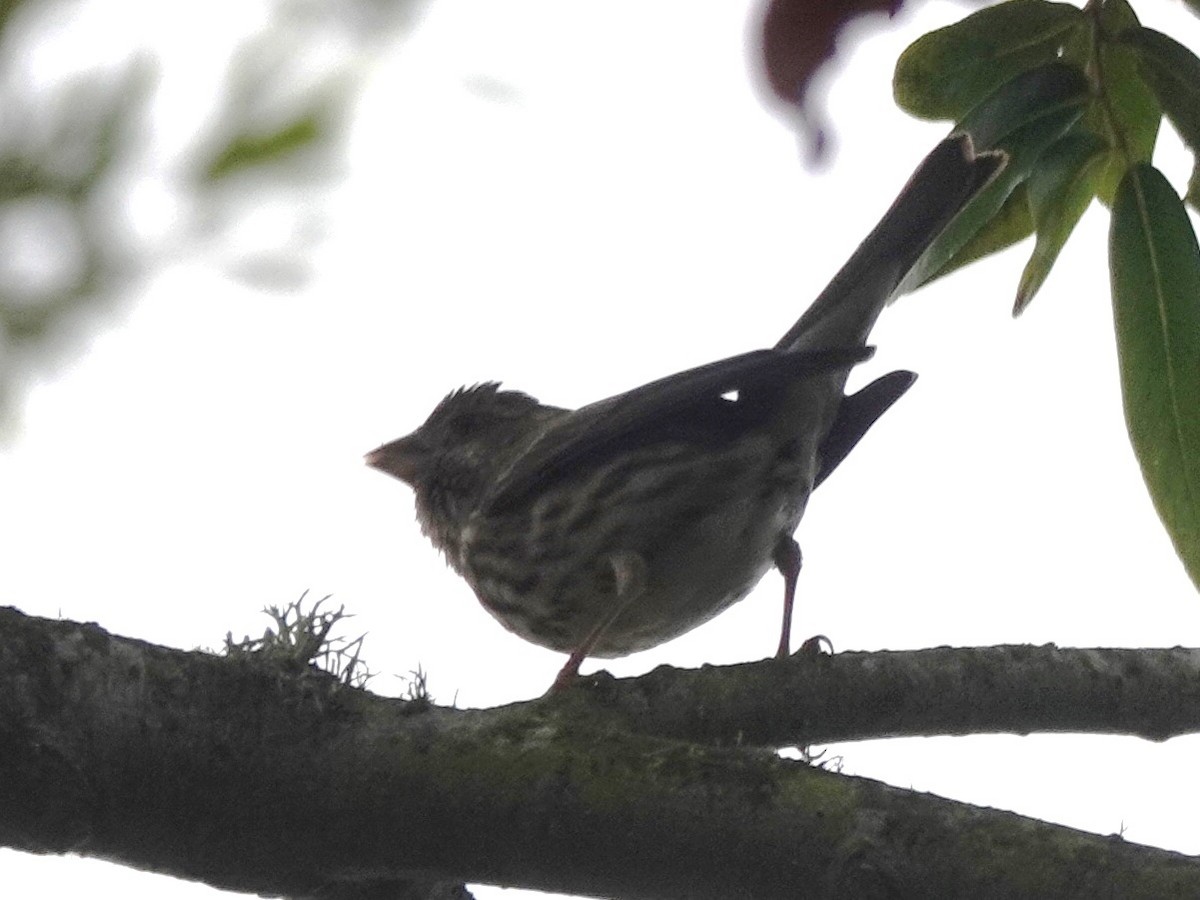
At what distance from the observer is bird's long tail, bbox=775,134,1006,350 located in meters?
4.42

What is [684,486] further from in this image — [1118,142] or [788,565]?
[1118,142]

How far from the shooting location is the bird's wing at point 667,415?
4941 millimetres

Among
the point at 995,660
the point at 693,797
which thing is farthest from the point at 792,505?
the point at 693,797

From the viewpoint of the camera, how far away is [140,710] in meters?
2.71

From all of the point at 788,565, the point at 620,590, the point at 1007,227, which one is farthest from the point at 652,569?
the point at 1007,227

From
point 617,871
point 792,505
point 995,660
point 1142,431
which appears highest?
point 792,505

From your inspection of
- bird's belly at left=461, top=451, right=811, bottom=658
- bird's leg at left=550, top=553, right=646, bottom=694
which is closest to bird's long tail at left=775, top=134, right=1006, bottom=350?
bird's belly at left=461, top=451, right=811, bottom=658

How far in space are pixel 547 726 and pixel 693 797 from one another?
288 mm

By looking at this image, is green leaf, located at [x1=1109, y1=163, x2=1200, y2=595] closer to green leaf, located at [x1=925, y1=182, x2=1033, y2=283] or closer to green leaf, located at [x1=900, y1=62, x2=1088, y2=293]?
green leaf, located at [x1=900, y1=62, x2=1088, y2=293]

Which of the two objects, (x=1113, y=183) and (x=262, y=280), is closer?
(x=262, y=280)

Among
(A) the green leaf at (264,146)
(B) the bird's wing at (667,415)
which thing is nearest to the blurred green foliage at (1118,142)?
(A) the green leaf at (264,146)

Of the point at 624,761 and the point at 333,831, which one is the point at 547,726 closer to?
the point at 624,761

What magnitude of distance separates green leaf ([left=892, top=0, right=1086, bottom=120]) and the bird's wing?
1.88 metres

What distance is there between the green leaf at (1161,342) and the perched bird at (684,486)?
6.12 ft
